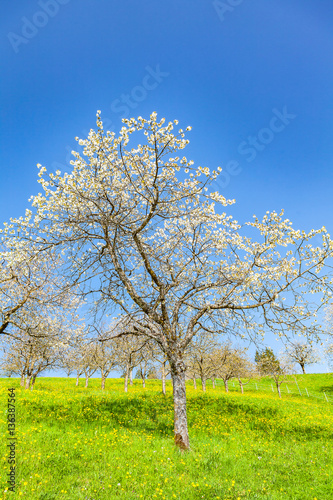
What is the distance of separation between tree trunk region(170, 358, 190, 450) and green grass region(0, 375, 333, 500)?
1.24ft

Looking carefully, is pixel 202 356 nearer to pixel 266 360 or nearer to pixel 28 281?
pixel 266 360

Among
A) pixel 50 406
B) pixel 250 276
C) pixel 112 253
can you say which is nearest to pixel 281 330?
pixel 250 276

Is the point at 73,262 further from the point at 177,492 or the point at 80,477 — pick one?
the point at 177,492

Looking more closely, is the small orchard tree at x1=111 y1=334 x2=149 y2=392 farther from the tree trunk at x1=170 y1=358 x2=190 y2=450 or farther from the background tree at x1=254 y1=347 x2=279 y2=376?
the background tree at x1=254 y1=347 x2=279 y2=376

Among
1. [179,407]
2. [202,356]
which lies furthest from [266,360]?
[179,407]

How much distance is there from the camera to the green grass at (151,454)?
686cm

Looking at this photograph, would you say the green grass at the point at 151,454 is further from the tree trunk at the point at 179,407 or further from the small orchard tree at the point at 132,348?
the small orchard tree at the point at 132,348

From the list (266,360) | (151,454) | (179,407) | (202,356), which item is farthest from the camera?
(202,356)

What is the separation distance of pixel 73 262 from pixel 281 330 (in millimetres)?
8657

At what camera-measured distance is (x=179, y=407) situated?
9867 mm

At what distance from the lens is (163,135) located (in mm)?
8828

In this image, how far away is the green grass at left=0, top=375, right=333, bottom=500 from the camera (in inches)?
270

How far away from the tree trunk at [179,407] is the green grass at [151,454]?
0.38 meters

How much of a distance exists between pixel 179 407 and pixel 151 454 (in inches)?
66.1
